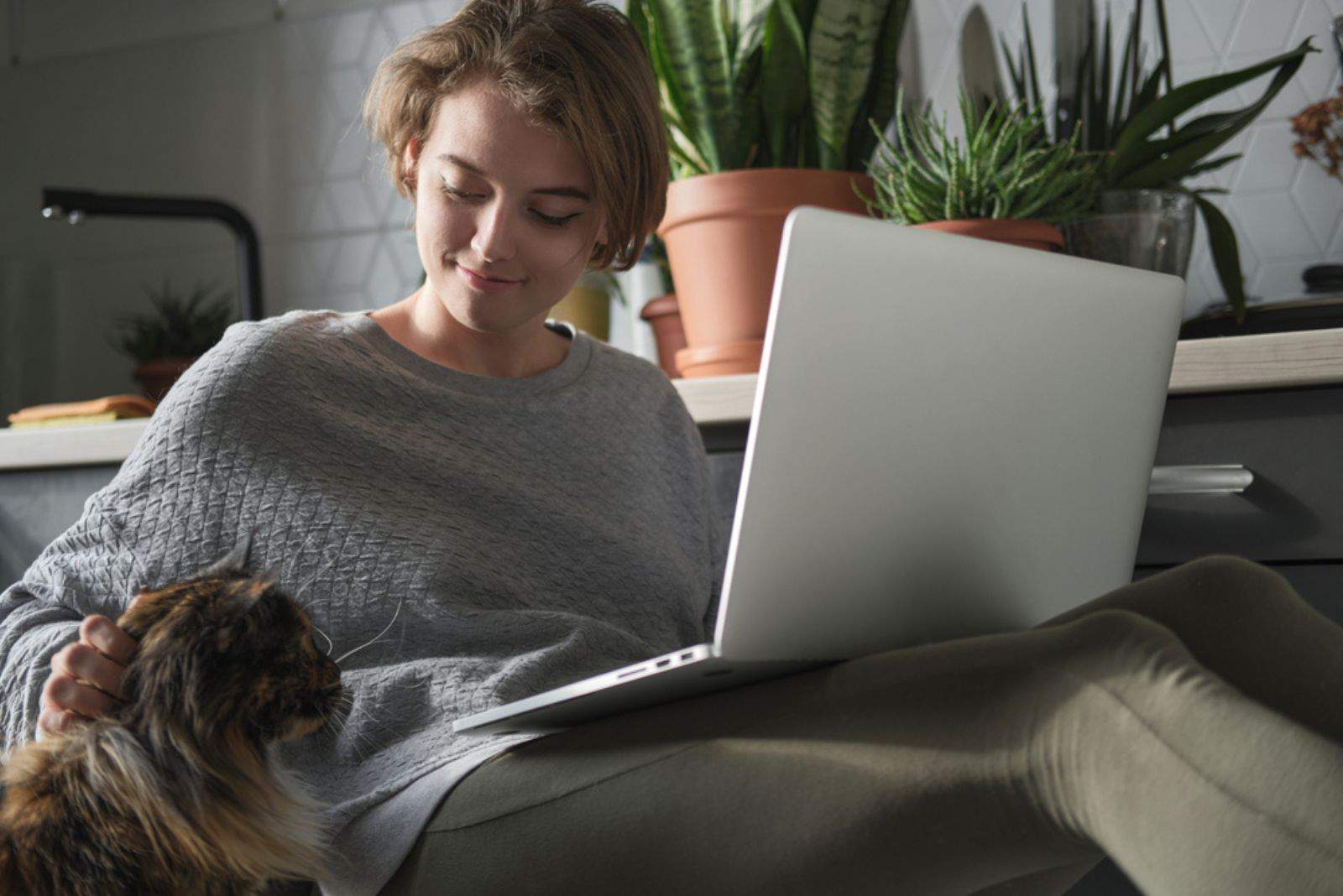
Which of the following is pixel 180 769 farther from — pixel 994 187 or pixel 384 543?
pixel 994 187

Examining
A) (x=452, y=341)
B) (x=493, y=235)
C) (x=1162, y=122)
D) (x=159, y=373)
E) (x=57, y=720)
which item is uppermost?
(x=1162, y=122)

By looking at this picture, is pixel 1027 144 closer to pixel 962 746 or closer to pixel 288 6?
pixel 962 746

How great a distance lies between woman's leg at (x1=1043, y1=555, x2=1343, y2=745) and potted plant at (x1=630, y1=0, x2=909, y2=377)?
67cm

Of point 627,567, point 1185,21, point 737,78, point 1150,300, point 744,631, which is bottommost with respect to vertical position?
point 627,567

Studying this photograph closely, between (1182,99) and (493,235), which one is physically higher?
(1182,99)

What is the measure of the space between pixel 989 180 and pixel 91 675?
3.32ft

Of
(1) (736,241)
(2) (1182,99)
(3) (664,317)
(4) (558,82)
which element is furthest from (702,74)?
(2) (1182,99)

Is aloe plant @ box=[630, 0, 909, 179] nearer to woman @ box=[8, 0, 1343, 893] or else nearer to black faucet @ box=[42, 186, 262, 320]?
woman @ box=[8, 0, 1343, 893]

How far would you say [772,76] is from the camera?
146 cm

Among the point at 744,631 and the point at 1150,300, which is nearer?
the point at 744,631

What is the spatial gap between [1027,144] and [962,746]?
1.03 meters

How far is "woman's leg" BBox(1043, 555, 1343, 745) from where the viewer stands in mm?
730

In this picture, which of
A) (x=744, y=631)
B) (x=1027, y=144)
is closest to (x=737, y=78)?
(x=1027, y=144)

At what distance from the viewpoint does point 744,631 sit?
2.19 ft
